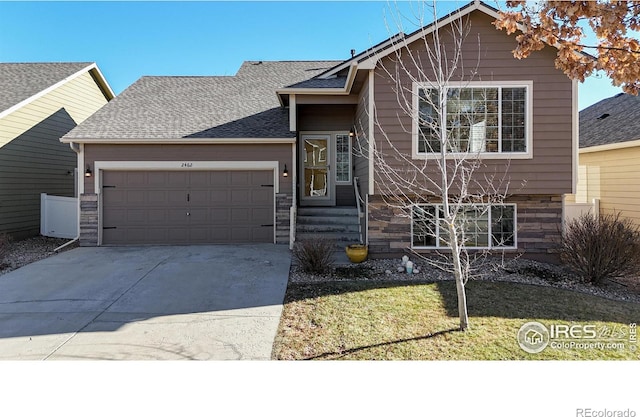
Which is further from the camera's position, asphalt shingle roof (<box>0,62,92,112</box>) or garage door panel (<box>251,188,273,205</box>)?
asphalt shingle roof (<box>0,62,92,112</box>)

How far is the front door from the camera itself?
10750 mm

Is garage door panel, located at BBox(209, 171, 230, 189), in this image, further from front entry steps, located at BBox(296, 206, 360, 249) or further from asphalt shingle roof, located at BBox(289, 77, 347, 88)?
asphalt shingle roof, located at BBox(289, 77, 347, 88)

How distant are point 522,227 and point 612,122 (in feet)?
24.0

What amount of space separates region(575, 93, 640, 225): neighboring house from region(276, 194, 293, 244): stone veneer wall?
9.27m

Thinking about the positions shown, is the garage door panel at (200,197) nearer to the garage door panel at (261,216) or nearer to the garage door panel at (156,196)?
the garage door panel at (156,196)

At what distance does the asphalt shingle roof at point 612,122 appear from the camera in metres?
10.2

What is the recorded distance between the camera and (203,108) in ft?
35.2

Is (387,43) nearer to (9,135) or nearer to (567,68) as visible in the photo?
(567,68)

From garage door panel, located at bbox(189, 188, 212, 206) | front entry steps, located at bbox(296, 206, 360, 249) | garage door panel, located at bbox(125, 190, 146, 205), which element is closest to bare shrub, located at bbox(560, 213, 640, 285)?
front entry steps, located at bbox(296, 206, 360, 249)

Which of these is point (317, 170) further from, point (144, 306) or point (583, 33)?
point (583, 33)

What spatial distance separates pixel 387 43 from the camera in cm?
725

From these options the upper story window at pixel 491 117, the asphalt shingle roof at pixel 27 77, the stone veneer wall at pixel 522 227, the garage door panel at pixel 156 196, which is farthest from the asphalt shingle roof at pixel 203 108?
the upper story window at pixel 491 117
